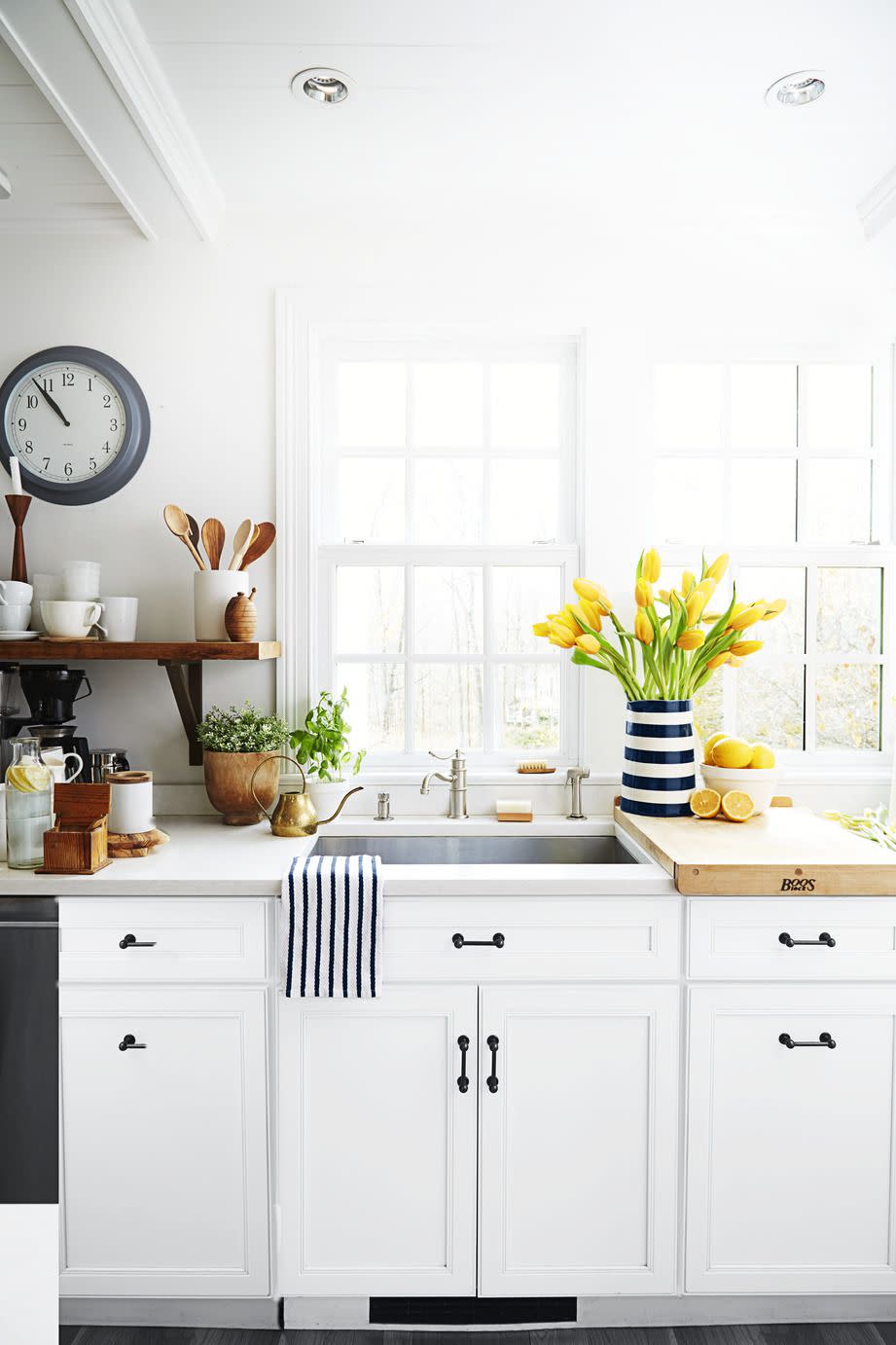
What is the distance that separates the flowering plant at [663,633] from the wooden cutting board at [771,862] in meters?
0.40

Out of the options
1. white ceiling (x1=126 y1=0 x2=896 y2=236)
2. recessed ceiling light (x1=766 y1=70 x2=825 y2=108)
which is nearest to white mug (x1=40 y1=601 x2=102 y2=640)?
white ceiling (x1=126 y1=0 x2=896 y2=236)

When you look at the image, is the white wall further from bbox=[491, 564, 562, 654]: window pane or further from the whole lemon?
the whole lemon

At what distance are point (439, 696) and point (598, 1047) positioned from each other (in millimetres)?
1043

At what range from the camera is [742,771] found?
2.16 metres

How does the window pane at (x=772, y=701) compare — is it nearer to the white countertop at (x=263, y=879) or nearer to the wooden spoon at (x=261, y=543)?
the white countertop at (x=263, y=879)

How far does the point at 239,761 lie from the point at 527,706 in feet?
2.69

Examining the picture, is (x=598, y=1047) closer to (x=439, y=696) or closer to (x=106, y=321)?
(x=439, y=696)

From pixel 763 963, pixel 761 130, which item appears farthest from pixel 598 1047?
pixel 761 130

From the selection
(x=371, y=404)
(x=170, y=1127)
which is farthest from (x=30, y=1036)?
(x=371, y=404)

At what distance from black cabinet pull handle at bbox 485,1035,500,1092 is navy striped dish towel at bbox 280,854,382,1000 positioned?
25 cm

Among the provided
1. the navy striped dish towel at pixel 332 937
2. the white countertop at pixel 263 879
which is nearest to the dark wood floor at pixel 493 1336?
the navy striped dish towel at pixel 332 937

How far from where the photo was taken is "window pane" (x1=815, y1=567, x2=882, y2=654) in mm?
2484

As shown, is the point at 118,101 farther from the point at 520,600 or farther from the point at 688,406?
the point at 688,406

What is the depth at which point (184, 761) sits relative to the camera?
7.83ft
